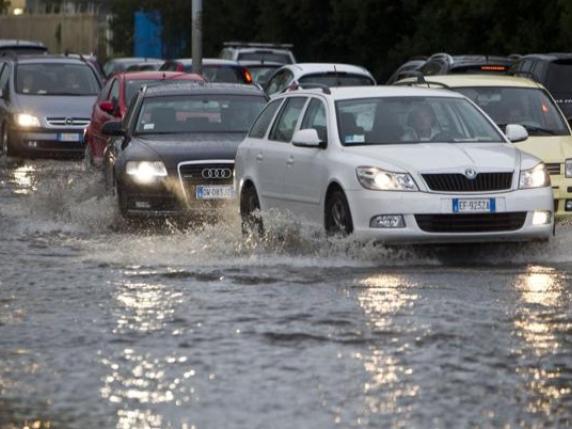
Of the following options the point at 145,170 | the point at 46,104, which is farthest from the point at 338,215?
the point at 46,104

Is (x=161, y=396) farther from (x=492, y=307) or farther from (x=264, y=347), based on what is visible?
A: (x=492, y=307)

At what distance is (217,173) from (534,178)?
4396 millimetres

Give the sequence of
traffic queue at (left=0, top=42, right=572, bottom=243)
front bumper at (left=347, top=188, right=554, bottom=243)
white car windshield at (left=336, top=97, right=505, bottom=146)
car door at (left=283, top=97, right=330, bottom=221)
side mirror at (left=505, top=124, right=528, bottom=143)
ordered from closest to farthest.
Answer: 1. front bumper at (left=347, top=188, right=554, bottom=243)
2. traffic queue at (left=0, top=42, right=572, bottom=243)
3. car door at (left=283, top=97, right=330, bottom=221)
4. white car windshield at (left=336, top=97, right=505, bottom=146)
5. side mirror at (left=505, top=124, right=528, bottom=143)

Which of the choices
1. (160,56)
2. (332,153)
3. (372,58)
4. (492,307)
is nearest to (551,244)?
(332,153)

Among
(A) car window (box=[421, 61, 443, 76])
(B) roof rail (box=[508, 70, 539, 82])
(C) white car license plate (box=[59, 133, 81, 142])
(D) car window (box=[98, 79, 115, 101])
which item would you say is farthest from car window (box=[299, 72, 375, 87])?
(B) roof rail (box=[508, 70, 539, 82])

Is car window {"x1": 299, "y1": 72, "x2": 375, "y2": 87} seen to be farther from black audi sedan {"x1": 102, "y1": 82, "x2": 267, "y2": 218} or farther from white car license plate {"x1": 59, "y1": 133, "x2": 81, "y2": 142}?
black audi sedan {"x1": 102, "y1": 82, "x2": 267, "y2": 218}

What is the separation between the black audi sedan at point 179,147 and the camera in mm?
18281

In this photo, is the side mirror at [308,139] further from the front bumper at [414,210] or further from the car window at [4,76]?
the car window at [4,76]

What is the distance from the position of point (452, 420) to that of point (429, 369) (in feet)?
4.40

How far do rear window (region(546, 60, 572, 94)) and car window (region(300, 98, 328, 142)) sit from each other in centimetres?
1001

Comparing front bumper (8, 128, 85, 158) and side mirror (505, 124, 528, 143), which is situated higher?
side mirror (505, 124, 528, 143)

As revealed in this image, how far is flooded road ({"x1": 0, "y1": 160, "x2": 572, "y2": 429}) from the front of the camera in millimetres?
8461

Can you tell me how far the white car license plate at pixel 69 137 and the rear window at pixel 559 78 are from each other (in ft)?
26.8

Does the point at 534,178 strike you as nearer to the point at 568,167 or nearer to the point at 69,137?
the point at 568,167
